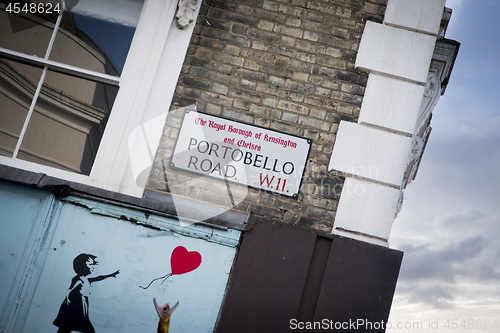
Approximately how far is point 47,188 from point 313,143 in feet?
7.03

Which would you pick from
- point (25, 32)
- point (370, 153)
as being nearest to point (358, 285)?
point (370, 153)

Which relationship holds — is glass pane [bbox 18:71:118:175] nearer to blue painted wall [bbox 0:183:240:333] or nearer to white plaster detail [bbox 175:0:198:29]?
blue painted wall [bbox 0:183:240:333]

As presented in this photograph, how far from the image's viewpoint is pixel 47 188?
2727mm

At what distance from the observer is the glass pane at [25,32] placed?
10.1 feet

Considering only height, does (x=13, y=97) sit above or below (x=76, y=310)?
above

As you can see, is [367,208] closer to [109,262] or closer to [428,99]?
[428,99]

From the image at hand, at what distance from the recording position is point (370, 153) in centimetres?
283

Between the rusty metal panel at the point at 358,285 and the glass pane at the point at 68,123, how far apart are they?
2158 millimetres

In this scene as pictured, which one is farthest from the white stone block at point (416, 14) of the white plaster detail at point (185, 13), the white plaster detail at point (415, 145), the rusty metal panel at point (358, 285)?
the rusty metal panel at point (358, 285)

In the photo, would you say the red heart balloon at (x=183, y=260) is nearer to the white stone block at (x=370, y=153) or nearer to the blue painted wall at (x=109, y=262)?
the blue painted wall at (x=109, y=262)

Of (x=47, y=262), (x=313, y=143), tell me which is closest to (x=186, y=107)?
(x=313, y=143)

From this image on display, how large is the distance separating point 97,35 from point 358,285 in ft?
10.1

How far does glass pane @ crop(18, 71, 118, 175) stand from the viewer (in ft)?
9.58

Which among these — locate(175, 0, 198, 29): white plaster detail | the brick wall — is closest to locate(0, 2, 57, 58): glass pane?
locate(175, 0, 198, 29): white plaster detail
